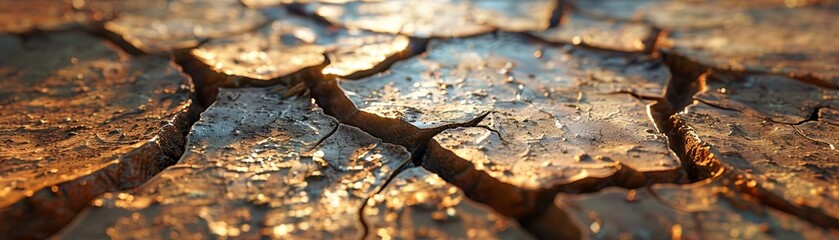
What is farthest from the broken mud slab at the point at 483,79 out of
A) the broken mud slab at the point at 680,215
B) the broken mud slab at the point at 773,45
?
the broken mud slab at the point at 680,215

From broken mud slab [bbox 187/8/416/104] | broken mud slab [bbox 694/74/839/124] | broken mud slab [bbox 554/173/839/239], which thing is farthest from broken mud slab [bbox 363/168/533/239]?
broken mud slab [bbox 694/74/839/124]

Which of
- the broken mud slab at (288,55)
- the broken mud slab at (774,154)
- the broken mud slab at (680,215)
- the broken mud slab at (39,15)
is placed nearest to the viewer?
the broken mud slab at (680,215)

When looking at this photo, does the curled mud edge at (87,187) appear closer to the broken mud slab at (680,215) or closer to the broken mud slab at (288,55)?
the broken mud slab at (288,55)

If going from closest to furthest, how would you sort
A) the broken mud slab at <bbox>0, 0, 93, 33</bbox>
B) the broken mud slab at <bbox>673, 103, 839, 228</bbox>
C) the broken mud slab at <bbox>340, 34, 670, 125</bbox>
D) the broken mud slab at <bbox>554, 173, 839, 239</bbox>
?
1. the broken mud slab at <bbox>554, 173, 839, 239</bbox>
2. the broken mud slab at <bbox>673, 103, 839, 228</bbox>
3. the broken mud slab at <bbox>340, 34, 670, 125</bbox>
4. the broken mud slab at <bbox>0, 0, 93, 33</bbox>

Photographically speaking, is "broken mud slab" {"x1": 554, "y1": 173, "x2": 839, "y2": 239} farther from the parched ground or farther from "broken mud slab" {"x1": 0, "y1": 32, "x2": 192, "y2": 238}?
"broken mud slab" {"x1": 0, "y1": 32, "x2": 192, "y2": 238}

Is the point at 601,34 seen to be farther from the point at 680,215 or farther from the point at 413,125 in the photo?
the point at 680,215

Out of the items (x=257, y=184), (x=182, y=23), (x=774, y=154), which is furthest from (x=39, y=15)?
(x=774, y=154)

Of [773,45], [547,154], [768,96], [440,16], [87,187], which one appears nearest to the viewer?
[87,187]
